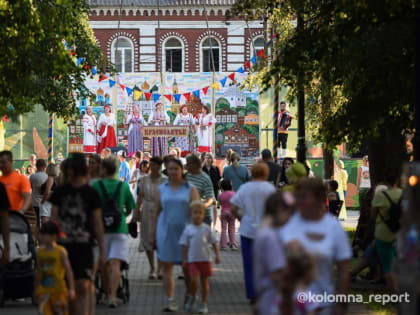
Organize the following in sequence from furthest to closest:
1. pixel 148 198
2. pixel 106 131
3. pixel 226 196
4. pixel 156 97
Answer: pixel 156 97 < pixel 106 131 < pixel 226 196 < pixel 148 198

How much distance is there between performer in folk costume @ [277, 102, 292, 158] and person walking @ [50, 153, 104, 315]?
27.6 meters

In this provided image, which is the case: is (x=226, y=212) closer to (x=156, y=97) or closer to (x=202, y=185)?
(x=202, y=185)

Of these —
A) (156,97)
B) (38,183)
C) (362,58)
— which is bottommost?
(38,183)

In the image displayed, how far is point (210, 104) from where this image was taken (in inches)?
1834

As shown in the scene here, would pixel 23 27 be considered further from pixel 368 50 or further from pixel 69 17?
pixel 368 50

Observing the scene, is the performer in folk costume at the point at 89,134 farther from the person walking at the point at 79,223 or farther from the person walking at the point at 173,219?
the person walking at the point at 79,223

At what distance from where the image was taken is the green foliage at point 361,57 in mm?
13016

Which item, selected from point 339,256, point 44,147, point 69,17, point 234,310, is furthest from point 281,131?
point 339,256

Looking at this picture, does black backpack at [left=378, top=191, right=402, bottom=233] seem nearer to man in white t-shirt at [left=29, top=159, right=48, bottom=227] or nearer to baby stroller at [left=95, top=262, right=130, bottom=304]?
baby stroller at [left=95, top=262, right=130, bottom=304]

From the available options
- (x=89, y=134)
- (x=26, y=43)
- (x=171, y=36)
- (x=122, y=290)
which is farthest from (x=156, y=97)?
(x=122, y=290)

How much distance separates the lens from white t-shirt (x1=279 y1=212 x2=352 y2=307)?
6.15 metres

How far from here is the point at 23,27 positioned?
14.9 meters

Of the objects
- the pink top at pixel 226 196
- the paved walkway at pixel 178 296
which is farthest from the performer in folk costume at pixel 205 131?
the paved walkway at pixel 178 296

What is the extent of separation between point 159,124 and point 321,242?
34.5 meters
